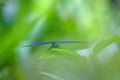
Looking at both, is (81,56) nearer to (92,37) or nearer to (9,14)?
(92,37)

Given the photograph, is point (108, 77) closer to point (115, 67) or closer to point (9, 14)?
point (115, 67)

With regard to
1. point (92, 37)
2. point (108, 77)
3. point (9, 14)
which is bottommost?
point (108, 77)

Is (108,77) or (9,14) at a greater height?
(9,14)

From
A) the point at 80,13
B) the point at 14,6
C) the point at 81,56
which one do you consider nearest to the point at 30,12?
the point at 14,6

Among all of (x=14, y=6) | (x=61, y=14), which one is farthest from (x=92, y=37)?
(x=14, y=6)

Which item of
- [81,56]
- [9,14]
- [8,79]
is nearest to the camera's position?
[81,56]

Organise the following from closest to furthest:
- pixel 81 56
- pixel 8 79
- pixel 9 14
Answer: pixel 81 56
pixel 8 79
pixel 9 14

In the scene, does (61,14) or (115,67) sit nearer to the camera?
(115,67)

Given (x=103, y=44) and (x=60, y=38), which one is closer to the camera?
(x=103, y=44)
